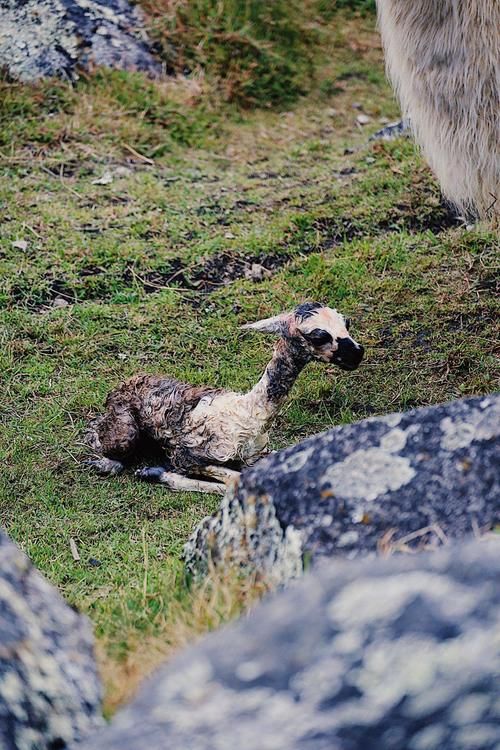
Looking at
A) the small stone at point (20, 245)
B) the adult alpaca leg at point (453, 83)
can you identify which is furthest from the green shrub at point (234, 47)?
the adult alpaca leg at point (453, 83)

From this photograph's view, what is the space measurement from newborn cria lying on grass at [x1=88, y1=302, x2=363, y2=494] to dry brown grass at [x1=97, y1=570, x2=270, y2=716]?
1.56 m

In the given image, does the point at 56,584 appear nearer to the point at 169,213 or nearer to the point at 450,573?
the point at 450,573

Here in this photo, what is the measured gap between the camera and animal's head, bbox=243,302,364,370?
3938mm

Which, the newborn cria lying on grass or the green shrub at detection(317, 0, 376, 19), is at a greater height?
the green shrub at detection(317, 0, 376, 19)

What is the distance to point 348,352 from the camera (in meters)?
3.93

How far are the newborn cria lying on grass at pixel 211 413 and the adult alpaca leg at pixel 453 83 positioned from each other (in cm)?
89

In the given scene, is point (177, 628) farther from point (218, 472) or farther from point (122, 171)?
point (122, 171)

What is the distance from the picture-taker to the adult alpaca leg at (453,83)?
379 cm

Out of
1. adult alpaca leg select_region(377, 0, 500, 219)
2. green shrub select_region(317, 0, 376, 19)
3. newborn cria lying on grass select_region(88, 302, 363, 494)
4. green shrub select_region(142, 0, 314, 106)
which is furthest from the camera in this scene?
green shrub select_region(317, 0, 376, 19)

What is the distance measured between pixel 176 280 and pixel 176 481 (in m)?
1.88

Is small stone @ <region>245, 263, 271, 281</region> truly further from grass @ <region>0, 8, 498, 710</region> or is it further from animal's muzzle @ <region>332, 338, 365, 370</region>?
animal's muzzle @ <region>332, 338, 365, 370</region>

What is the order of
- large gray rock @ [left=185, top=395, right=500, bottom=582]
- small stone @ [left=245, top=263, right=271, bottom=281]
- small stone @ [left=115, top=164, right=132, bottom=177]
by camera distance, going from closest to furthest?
large gray rock @ [left=185, top=395, right=500, bottom=582], small stone @ [left=245, top=263, right=271, bottom=281], small stone @ [left=115, top=164, right=132, bottom=177]

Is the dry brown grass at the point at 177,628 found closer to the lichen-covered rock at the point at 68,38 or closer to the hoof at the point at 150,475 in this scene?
the hoof at the point at 150,475

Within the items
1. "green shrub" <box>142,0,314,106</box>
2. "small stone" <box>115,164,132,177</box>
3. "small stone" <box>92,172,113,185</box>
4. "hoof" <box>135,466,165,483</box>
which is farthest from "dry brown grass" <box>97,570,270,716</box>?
"green shrub" <box>142,0,314,106</box>
